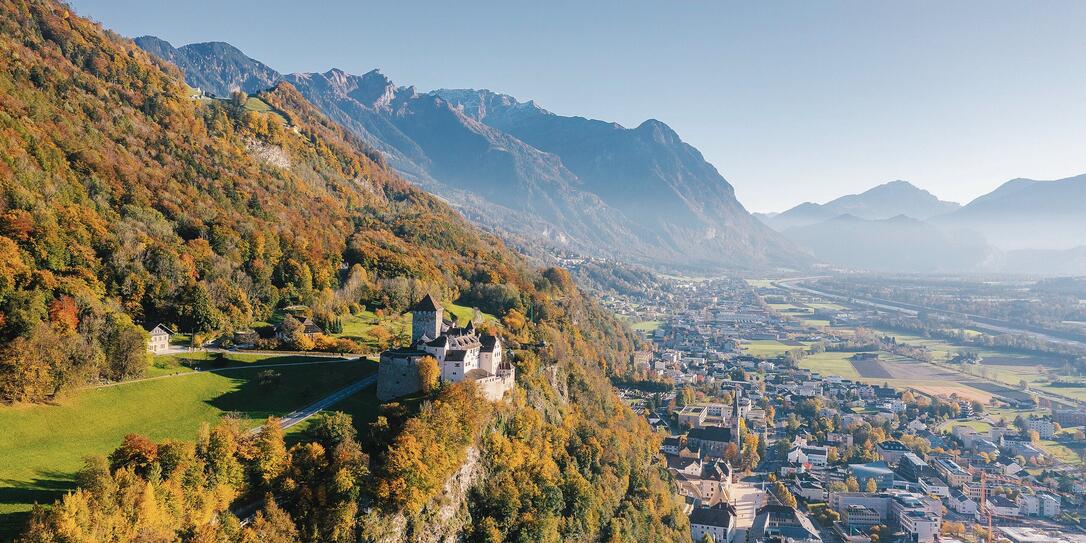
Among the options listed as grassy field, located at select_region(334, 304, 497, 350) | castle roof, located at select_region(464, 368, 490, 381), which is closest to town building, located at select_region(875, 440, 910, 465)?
grassy field, located at select_region(334, 304, 497, 350)

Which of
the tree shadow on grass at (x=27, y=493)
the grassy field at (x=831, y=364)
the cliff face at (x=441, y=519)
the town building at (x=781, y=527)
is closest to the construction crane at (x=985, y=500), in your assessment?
the town building at (x=781, y=527)

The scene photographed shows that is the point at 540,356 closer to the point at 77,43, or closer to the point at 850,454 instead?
the point at 850,454

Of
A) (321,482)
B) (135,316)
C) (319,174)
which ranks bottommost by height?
(321,482)

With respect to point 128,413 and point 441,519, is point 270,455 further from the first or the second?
point 441,519

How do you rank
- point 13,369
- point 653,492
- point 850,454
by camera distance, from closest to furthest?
1. point 13,369
2. point 653,492
3. point 850,454

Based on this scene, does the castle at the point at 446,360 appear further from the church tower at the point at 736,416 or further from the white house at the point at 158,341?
the church tower at the point at 736,416

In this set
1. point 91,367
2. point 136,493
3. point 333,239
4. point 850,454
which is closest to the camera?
point 136,493

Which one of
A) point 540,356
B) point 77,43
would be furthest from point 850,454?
point 77,43

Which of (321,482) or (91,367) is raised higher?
(91,367)
